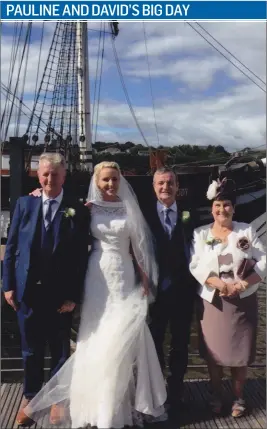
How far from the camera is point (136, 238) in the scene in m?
2.93

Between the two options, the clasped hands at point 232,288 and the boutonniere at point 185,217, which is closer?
the clasped hands at point 232,288

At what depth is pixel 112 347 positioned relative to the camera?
286 centimetres

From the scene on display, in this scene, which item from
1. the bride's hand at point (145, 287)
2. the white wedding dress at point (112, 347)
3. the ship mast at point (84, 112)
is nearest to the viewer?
the white wedding dress at point (112, 347)

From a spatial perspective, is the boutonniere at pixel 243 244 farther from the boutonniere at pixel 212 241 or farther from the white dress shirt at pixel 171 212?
the white dress shirt at pixel 171 212

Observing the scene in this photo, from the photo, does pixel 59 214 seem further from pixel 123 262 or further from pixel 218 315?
pixel 218 315

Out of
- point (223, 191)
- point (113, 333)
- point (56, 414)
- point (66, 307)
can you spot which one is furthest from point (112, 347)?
point (223, 191)

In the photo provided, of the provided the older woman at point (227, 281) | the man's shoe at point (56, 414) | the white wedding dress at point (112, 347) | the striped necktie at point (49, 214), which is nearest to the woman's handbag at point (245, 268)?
the older woman at point (227, 281)

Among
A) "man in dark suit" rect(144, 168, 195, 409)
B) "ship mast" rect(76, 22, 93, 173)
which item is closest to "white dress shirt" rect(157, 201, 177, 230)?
"man in dark suit" rect(144, 168, 195, 409)

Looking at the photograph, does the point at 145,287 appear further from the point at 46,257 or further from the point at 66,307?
the point at 46,257

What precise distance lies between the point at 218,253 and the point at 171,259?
269 millimetres

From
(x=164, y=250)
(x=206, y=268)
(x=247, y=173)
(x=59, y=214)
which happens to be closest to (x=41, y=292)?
(x=59, y=214)

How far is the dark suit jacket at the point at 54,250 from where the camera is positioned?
9.39ft

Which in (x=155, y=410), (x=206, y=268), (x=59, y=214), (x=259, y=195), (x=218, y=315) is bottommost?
(x=155, y=410)

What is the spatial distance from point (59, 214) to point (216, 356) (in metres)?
1.20
